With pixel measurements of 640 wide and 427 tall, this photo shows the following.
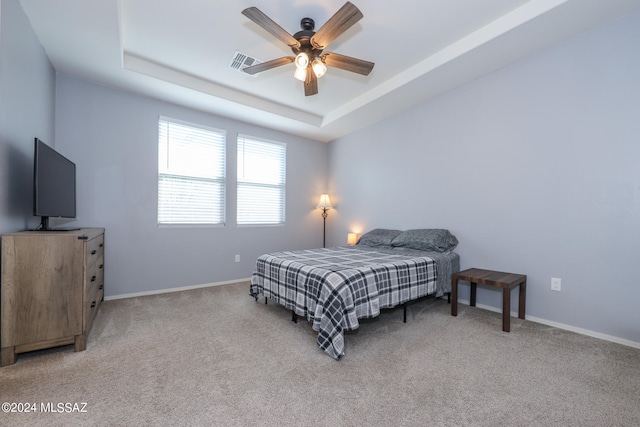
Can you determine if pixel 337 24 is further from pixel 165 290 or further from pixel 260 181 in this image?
pixel 165 290

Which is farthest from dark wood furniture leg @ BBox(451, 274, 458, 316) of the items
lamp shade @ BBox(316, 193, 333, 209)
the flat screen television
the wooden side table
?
the flat screen television

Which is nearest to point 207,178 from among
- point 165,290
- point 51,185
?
point 165,290

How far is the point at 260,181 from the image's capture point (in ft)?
15.1

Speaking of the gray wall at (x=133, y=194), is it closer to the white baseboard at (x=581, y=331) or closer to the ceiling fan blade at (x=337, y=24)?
the ceiling fan blade at (x=337, y=24)

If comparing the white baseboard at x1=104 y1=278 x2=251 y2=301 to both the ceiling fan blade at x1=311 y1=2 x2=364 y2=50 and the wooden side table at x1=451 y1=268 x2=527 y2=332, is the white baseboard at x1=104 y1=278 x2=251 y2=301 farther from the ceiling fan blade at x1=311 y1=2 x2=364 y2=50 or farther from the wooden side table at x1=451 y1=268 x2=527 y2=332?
the ceiling fan blade at x1=311 y1=2 x2=364 y2=50

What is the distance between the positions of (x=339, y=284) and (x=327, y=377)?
613mm

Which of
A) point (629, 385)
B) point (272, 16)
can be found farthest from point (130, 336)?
point (629, 385)

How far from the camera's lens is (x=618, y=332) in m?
2.23

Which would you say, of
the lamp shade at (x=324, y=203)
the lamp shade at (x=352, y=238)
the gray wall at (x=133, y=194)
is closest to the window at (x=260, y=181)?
the gray wall at (x=133, y=194)

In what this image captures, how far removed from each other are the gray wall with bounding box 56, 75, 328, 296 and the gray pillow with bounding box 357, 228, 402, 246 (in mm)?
1877

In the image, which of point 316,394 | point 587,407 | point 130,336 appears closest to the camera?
point 587,407

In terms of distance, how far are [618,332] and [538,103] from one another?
2.12m

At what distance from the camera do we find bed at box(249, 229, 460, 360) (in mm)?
2064

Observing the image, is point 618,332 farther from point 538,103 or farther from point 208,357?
point 208,357
